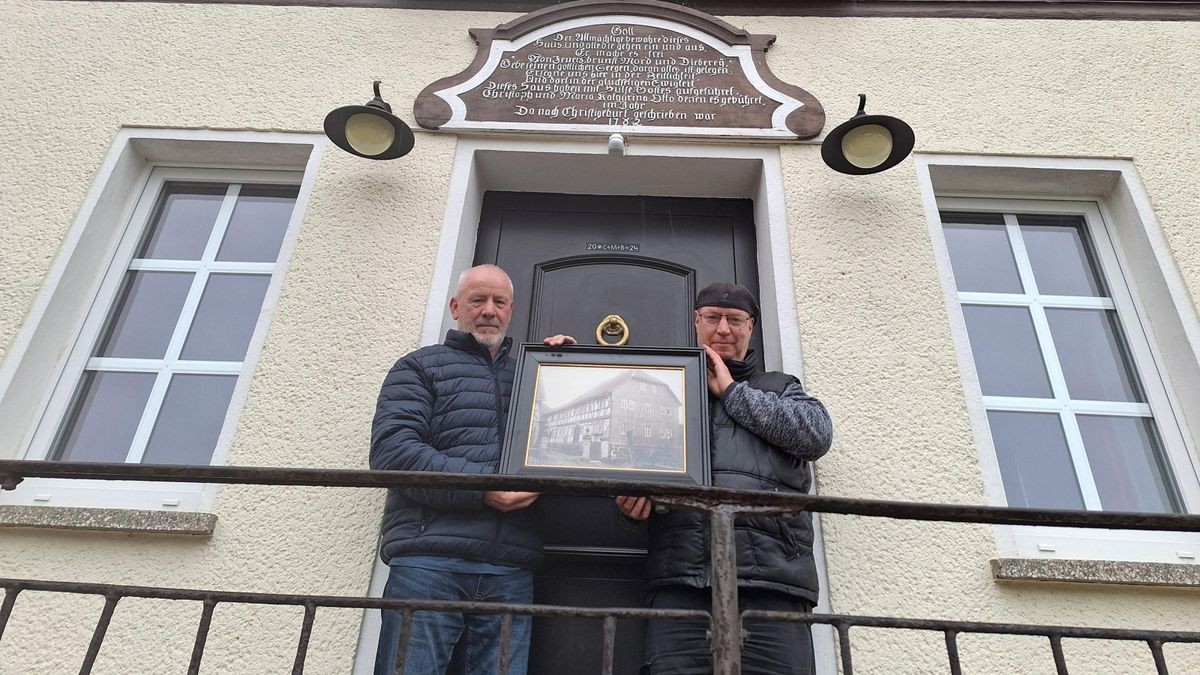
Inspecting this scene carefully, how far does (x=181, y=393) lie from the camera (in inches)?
119

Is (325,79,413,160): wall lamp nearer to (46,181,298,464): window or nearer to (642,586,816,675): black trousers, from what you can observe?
(46,181,298,464): window

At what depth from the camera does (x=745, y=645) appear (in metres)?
1.93

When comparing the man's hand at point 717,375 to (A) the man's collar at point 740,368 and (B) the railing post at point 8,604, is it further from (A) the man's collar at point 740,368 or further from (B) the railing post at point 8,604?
(B) the railing post at point 8,604

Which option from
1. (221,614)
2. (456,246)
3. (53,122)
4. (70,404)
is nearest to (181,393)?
(70,404)

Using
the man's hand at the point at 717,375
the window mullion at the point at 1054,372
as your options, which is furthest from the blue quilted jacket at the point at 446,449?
the window mullion at the point at 1054,372

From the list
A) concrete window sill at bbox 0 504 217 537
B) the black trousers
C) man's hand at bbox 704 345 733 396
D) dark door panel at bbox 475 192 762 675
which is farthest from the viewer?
dark door panel at bbox 475 192 762 675

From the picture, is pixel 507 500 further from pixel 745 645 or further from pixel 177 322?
pixel 177 322

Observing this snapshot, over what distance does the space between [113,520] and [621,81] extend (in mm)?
2721

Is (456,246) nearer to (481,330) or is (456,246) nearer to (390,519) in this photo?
(481,330)

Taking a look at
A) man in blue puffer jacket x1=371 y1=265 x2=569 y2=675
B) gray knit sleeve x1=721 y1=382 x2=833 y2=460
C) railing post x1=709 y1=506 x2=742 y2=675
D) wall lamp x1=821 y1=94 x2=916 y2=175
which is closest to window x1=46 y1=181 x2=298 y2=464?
man in blue puffer jacket x1=371 y1=265 x2=569 y2=675

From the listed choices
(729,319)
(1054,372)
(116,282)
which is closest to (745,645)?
(729,319)

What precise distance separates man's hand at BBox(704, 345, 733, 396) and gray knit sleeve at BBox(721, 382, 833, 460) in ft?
0.12

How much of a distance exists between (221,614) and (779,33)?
3.48 m

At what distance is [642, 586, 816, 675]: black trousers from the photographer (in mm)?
1933
